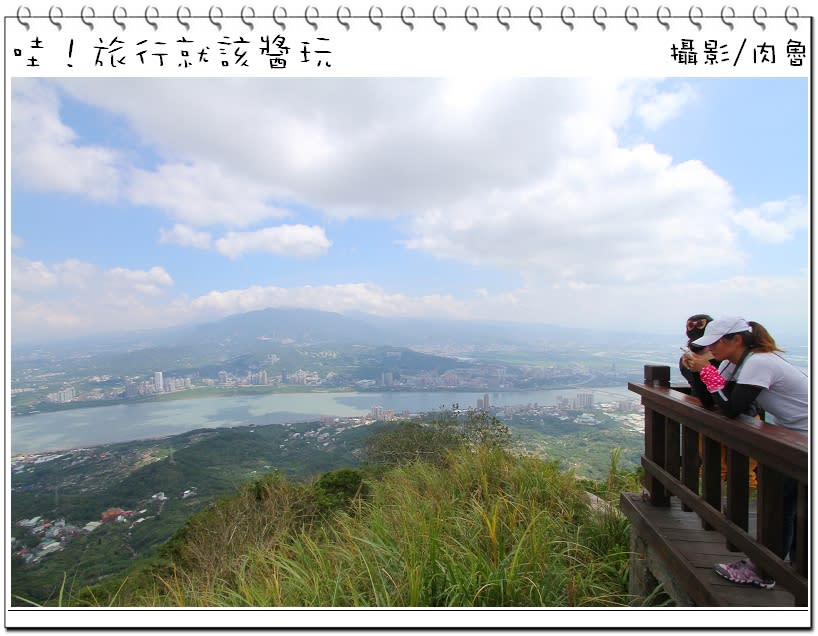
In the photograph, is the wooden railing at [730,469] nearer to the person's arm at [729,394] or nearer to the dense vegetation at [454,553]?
the person's arm at [729,394]

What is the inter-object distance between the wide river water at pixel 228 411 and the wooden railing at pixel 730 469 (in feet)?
18.3

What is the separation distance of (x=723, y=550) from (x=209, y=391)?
56.5 feet

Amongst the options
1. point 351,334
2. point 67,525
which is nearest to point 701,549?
point 67,525

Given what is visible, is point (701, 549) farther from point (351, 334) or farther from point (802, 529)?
point (351, 334)

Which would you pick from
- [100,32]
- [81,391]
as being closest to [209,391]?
[81,391]

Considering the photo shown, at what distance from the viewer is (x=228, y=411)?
15062mm

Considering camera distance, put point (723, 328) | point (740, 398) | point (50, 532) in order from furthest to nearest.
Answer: point (50, 532), point (723, 328), point (740, 398)

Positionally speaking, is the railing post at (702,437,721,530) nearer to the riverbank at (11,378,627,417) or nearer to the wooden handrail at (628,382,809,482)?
the wooden handrail at (628,382,809,482)

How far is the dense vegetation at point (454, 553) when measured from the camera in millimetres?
1649

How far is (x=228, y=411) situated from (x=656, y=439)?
51.5ft

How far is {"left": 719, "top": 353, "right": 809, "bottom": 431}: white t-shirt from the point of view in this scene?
1.42 meters

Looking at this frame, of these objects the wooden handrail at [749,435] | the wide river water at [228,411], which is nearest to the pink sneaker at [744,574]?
the wooden handrail at [749,435]

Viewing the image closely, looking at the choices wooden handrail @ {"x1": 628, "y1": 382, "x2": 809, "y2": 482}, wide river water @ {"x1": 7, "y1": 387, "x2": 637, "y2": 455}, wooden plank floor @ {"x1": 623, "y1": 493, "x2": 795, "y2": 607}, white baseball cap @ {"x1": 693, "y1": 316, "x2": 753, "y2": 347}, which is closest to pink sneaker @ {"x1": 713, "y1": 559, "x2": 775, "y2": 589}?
wooden plank floor @ {"x1": 623, "y1": 493, "x2": 795, "y2": 607}

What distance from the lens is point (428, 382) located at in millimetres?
13711
